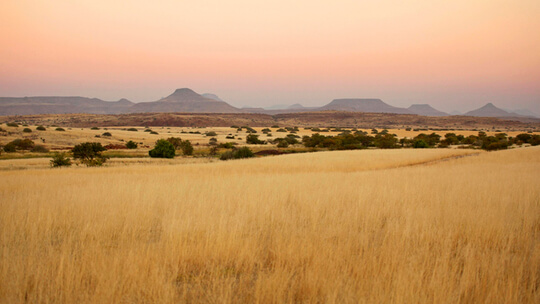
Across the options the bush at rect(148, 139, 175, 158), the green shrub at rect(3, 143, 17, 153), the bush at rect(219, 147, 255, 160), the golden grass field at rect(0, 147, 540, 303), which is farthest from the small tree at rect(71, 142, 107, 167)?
the golden grass field at rect(0, 147, 540, 303)

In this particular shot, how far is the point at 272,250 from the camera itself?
4.49m

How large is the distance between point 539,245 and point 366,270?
292 centimetres

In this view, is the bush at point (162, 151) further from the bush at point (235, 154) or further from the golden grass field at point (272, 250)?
the golden grass field at point (272, 250)

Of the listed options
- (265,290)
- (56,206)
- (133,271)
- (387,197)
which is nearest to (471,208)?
(387,197)

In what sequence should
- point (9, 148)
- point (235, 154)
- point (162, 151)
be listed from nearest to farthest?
point (235, 154) < point (162, 151) < point (9, 148)

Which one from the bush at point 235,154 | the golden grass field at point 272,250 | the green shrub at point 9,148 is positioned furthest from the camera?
the green shrub at point 9,148

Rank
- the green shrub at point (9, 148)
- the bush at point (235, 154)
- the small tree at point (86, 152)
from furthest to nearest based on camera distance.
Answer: the green shrub at point (9, 148)
the bush at point (235, 154)
the small tree at point (86, 152)

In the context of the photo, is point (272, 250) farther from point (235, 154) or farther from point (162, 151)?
point (162, 151)

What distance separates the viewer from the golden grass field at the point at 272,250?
339cm

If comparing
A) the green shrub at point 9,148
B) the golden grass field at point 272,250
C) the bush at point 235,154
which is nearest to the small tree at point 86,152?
the bush at point 235,154

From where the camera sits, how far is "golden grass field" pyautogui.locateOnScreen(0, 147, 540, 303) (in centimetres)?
339

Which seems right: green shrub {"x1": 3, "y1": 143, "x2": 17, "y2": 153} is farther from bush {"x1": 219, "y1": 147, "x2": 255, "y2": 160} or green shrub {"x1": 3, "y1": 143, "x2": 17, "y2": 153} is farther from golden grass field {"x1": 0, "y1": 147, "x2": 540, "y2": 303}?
golden grass field {"x1": 0, "y1": 147, "x2": 540, "y2": 303}

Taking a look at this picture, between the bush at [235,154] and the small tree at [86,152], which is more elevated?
the small tree at [86,152]

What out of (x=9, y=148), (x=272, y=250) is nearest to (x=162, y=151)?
(x=9, y=148)
